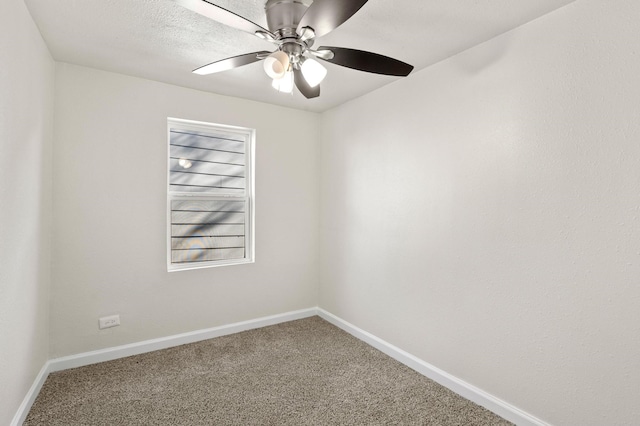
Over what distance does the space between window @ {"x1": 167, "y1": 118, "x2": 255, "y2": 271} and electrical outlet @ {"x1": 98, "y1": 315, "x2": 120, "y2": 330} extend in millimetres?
568

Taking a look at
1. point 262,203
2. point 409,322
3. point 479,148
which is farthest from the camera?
point 262,203

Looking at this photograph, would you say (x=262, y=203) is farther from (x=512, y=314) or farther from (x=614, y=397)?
(x=614, y=397)

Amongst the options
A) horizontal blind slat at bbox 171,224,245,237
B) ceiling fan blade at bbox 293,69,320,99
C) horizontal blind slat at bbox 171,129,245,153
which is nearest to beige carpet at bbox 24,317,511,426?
horizontal blind slat at bbox 171,224,245,237

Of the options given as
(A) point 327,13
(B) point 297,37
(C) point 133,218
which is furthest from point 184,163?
(A) point 327,13

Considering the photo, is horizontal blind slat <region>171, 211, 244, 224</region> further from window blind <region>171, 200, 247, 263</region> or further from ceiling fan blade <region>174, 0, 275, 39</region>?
ceiling fan blade <region>174, 0, 275, 39</region>

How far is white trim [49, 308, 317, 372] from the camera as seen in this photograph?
98.5 inches

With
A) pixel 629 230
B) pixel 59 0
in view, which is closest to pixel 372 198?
pixel 629 230

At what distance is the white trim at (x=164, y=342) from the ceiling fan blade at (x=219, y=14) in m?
2.66

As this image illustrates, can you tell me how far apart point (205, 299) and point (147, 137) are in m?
1.60

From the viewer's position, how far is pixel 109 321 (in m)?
2.64

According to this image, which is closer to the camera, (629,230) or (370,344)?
(629,230)

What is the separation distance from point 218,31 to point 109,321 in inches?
95.7

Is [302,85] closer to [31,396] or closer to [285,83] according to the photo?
[285,83]

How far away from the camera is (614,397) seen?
154 cm
